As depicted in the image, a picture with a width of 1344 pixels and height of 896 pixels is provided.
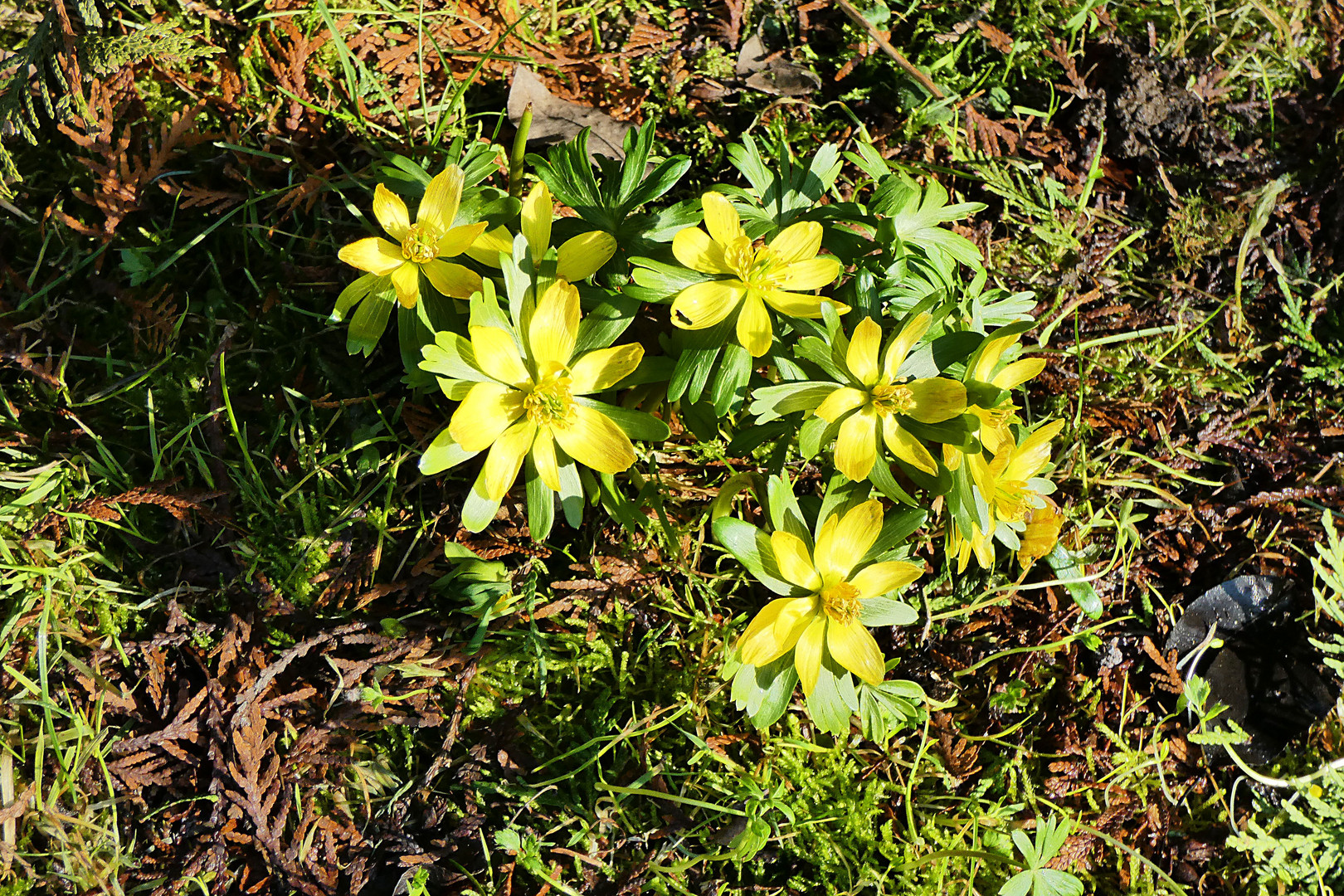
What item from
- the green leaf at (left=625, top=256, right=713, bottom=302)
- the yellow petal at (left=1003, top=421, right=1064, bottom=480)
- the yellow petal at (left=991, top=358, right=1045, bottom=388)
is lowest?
the yellow petal at (left=1003, top=421, right=1064, bottom=480)

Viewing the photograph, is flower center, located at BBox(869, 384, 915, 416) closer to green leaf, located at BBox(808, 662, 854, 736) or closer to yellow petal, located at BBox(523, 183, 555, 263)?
green leaf, located at BBox(808, 662, 854, 736)

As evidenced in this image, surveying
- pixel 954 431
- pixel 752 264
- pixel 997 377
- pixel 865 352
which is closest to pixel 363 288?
pixel 752 264

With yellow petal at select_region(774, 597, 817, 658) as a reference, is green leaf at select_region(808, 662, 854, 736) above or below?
below

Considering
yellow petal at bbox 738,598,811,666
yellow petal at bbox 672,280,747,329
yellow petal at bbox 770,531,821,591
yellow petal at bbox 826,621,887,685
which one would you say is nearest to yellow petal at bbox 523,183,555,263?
yellow petal at bbox 672,280,747,329

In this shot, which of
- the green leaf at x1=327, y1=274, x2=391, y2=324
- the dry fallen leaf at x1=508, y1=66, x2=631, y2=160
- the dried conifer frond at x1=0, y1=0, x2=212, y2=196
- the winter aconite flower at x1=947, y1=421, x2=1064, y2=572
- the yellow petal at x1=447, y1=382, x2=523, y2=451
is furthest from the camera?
the dry fallen leaf at x1=508, y1=66, x2=631, y2=160

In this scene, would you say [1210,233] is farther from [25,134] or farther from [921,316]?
[25,134]

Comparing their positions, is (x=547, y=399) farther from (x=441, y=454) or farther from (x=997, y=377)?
(x=997, y=377)

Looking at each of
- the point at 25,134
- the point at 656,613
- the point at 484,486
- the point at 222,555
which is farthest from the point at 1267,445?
the point at 25,134
